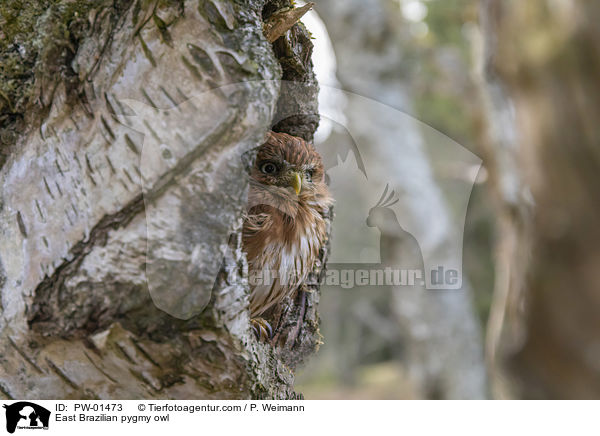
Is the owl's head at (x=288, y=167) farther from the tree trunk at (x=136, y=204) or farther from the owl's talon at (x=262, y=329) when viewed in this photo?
the tree trunk at (x=136, y=204)

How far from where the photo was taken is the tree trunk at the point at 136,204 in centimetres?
120

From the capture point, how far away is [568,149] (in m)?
2.60

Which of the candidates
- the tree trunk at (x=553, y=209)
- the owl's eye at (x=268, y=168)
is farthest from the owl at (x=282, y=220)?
the tree trunk at (x=553, y=209)

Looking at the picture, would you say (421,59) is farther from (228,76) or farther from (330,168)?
(228,76)

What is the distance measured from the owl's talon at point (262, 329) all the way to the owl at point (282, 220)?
6 centimetres

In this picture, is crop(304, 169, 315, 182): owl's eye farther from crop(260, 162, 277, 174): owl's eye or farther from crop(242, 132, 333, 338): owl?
crop(260, 162, 277, 174): owl's eye

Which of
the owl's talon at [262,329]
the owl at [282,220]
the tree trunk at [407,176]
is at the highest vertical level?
the tree trunk at [407,176]

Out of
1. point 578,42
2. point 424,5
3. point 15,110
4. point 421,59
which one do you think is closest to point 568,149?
point 578,42

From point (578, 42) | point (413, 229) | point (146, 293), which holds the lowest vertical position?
point (146, 293)

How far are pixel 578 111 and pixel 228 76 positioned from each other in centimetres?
205

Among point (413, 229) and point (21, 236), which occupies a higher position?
point (413, 229)
